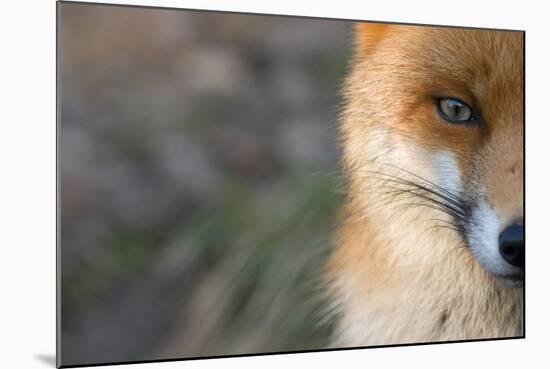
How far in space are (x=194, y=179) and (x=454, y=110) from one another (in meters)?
0.86

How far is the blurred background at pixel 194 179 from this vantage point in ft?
8.14

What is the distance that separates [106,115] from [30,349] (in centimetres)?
72

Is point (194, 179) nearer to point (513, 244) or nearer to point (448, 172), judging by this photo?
point (448, 172)

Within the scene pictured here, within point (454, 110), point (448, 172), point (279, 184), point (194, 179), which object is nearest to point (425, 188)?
point (448, 172)

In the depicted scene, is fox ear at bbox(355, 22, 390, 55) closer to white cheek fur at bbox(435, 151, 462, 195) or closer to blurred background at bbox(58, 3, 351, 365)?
blurred background at bbox(58, 3, 351, 365)

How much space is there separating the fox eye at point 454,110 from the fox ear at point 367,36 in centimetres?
28

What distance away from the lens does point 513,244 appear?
2844 millimetres

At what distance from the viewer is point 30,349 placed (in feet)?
8.26

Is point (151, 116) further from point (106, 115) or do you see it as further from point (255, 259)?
point (255, 259)

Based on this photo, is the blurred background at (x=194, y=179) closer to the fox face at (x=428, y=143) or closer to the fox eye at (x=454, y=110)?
the fox face at (x=428, y=143)

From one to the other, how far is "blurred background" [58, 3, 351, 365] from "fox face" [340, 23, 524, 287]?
0.10 m

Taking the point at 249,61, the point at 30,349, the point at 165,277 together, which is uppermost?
the point at 249,61

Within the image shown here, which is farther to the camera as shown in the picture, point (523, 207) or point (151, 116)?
point (523, 207)

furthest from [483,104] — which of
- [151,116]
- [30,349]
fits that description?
[30,349]
